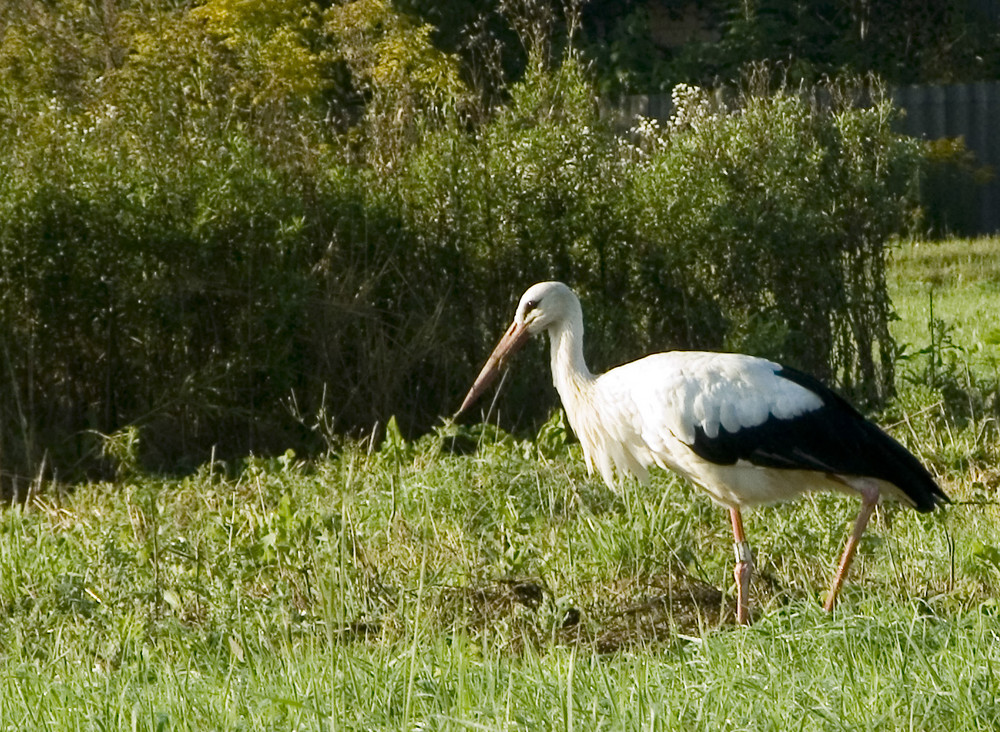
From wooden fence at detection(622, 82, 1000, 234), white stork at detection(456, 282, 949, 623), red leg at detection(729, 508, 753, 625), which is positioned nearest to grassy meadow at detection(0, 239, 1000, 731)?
red leg at detection(729, 508, 753, 625)

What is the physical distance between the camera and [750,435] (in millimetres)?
6242

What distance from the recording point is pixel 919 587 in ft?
18.7

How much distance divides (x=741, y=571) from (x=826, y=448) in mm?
577

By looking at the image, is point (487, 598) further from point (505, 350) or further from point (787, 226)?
point (787, 226)

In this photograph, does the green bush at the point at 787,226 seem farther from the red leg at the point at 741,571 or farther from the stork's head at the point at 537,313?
the red leg at the point at 741,571

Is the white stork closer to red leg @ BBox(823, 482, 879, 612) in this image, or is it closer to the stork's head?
red leg @ BBox(823, 482, 879, 612)

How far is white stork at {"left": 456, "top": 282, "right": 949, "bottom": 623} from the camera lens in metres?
6.16

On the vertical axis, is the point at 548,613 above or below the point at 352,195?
below

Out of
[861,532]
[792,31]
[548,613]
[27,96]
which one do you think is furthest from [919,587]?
[792,31]

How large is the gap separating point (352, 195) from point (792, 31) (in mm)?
15005

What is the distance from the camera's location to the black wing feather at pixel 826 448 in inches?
241

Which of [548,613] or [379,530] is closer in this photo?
[548,613]

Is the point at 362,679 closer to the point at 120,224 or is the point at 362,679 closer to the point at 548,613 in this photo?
the point at 548,613

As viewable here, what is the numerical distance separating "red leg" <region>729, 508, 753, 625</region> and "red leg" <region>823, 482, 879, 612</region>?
28cm
